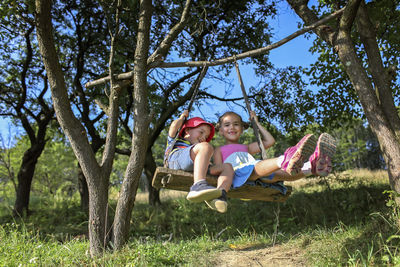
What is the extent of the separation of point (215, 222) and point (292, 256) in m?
5.55

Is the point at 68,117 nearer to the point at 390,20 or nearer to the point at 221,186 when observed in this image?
the point at 221,186

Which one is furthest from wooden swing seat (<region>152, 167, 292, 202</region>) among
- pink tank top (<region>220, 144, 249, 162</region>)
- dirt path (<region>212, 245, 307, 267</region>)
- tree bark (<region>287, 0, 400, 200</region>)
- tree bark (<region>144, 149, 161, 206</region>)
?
tree bark (<region>144, 149, 161, 206</region>)

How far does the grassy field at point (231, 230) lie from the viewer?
3967mm

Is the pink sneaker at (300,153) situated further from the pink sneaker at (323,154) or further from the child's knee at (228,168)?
the child's knee at (228,168)

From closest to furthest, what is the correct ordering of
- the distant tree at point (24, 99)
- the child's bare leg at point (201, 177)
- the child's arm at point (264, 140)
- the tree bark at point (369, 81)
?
the child's bare leg at point (201, 177) → the child's arm at point (264, 140) → the tree bark at point (369, 81) → the distant tree at point (24, 99)

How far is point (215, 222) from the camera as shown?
962cm

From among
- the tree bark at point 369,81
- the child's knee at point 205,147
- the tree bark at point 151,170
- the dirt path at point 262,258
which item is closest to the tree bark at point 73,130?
the dirt path at point 262,258

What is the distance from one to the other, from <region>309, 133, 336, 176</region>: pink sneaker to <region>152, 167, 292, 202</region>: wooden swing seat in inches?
31.6

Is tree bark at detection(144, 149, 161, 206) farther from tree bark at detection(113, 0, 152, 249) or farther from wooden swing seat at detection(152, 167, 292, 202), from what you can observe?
wooden swing seat at detection(152, 167, 292, 202)

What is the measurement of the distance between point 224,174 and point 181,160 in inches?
20.3

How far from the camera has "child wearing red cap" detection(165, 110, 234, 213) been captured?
3.07 meters

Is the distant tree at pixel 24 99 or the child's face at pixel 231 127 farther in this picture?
the distant tree at pixel 24 99

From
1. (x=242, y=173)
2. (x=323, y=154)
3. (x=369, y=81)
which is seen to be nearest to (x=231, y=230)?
(x=369, y=81)

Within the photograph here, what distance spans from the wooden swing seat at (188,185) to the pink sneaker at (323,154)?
80 centimetres
